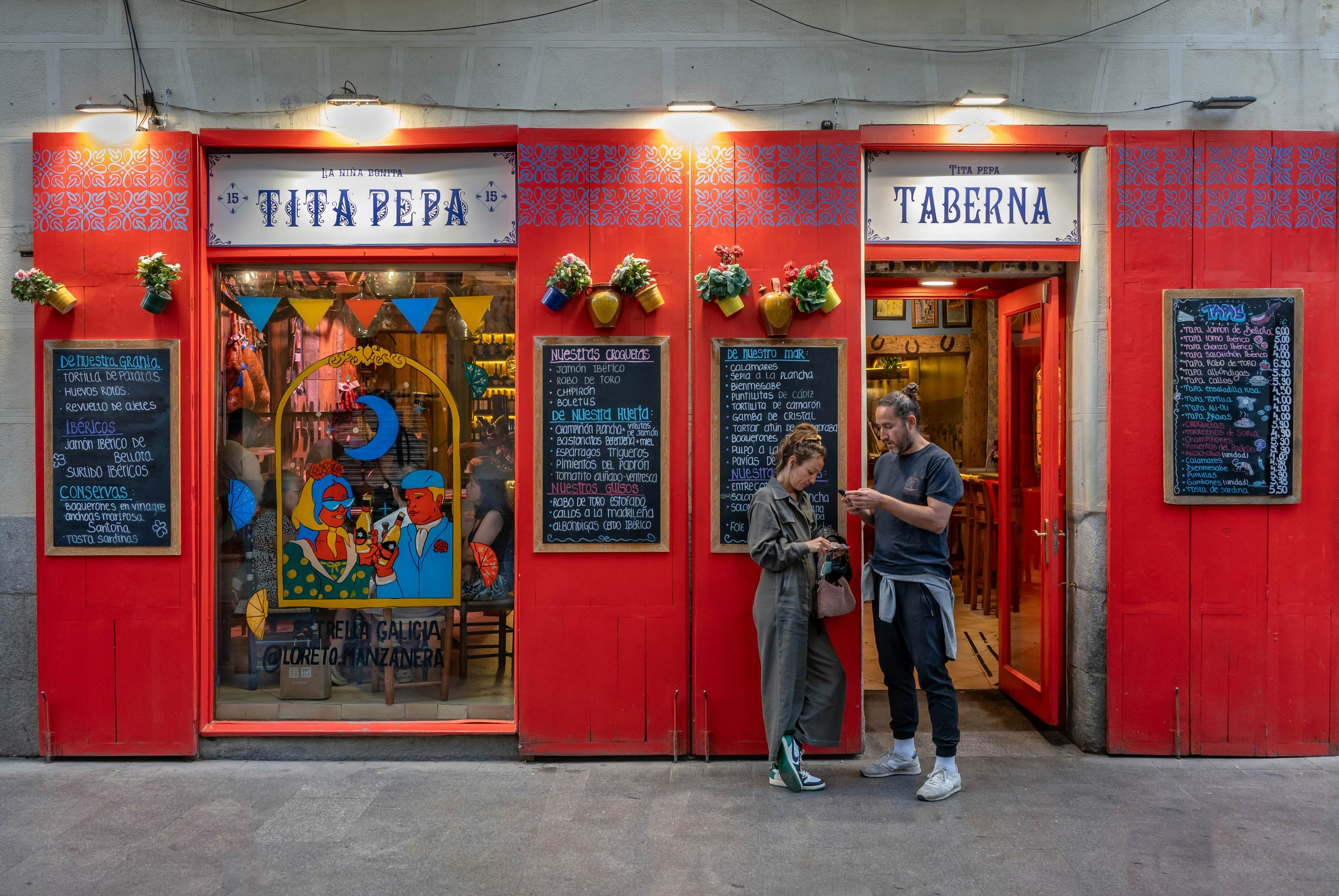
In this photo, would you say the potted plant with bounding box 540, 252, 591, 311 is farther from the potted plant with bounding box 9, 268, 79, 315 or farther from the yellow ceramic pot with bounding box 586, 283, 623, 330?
the potted plant with bounding box 9, 268, 79, 315

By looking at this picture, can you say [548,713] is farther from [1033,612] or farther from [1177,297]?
[1177,297]

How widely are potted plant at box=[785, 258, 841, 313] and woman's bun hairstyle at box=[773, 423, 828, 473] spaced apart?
69 cm

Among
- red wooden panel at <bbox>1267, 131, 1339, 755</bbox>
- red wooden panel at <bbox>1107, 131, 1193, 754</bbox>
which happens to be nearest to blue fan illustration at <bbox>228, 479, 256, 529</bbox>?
red wooden panel at <bbox>1107, 131, 1193, 754</bbox>

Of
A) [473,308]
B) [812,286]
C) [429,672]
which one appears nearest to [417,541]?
[429,672]

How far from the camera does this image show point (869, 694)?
617 centimetres

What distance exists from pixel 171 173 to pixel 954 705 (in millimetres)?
5200

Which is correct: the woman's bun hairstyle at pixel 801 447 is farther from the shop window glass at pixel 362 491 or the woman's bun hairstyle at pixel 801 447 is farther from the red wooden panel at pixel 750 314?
the shop window glass at pixel 362 491

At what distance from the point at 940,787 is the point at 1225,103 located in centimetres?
405

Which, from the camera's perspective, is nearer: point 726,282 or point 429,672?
point 726,282

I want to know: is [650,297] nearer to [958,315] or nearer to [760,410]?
[760,410]

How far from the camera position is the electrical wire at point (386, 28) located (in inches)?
200

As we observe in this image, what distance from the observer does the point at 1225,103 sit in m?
4.93

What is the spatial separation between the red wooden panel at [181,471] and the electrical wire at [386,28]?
2.59 ft

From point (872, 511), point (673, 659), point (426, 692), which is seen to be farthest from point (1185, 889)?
point (426, 692)
